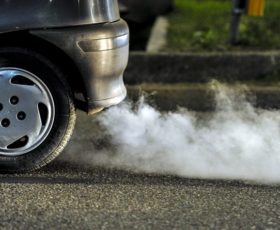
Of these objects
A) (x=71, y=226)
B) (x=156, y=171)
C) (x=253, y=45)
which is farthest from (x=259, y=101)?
(x=71, y=226)

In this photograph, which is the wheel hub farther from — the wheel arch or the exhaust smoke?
the exhaust smoke

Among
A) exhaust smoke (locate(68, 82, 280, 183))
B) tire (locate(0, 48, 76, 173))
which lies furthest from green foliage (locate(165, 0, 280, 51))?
tire (locate(0, 48, 76, 173))

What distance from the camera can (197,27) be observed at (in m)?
9.34

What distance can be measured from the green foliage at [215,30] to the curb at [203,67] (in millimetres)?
471

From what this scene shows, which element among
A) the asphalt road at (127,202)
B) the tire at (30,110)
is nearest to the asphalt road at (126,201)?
the asphalt road at (127,202)

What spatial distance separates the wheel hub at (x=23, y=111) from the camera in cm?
451

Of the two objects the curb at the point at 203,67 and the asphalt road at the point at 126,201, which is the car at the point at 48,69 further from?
the curb at the point at 203,67

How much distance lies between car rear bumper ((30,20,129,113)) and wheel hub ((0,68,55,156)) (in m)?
0.29

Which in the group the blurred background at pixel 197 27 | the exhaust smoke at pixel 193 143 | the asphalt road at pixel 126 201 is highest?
the asphalt road at pixel 126 201

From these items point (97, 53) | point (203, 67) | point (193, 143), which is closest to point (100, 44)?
point (97, 53)

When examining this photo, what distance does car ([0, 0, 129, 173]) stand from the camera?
4465 mm

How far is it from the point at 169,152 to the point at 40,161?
109 cm

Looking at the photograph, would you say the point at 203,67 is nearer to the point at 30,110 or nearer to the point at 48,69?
the point at 48,69

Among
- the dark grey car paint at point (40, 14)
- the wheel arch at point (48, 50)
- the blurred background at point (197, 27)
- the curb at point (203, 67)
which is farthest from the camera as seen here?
the blurred background at point (197, 27)
